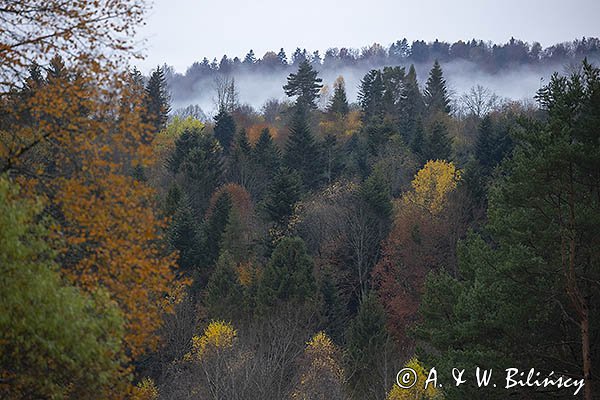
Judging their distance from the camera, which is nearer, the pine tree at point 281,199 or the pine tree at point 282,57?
the pine tree at point 281,199

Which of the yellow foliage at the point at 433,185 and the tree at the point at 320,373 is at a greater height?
the yellow foliage at the point at 433,185

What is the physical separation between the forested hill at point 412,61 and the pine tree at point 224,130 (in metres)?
57.0

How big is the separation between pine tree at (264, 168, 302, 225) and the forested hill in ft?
261

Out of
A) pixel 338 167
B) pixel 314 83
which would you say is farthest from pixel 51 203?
pixel 314 83

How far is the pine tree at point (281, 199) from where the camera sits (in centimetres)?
3900

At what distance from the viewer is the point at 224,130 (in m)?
59.8

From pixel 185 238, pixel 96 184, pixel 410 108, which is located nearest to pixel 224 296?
pixel 185 238

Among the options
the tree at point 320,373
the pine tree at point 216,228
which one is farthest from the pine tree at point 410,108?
the tree at point 320,373

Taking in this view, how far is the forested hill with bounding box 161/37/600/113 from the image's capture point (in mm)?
123438

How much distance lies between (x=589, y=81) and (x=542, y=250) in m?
3.84

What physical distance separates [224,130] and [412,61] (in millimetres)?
98407

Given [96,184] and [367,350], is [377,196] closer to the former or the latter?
[367,350]

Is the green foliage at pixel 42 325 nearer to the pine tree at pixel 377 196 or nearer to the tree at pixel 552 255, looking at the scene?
the tree at pixel 552 255

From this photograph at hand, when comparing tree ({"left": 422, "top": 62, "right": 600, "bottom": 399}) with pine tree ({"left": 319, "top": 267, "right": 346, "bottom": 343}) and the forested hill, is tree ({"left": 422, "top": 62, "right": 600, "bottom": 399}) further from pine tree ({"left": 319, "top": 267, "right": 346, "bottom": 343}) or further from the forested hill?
the forested hill
